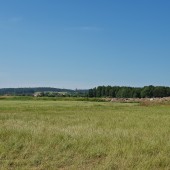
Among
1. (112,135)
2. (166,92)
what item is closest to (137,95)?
(166,92)

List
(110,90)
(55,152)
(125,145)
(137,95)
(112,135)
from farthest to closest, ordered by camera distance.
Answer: (110,90) < (137,95) < (112,135) < (125,145) < (55,152)

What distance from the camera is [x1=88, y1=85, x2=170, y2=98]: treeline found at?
5984 inches

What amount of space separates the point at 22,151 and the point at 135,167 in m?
3.68

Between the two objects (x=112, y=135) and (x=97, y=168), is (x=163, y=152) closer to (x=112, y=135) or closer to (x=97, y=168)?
(x=97, y=168)

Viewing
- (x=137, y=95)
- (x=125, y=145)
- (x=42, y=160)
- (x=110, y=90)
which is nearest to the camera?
(x=42, y=160)

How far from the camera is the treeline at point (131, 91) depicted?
152 metres

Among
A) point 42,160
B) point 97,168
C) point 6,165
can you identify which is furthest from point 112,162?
point 6,165

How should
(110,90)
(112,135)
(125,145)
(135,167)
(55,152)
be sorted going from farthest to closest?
(110,90), (112,135), (125,145), (55,152), (135,167)

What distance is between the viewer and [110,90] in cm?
16675

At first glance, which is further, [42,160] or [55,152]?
[55,152]

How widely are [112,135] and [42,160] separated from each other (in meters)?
5.51

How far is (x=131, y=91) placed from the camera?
153500 millimetres

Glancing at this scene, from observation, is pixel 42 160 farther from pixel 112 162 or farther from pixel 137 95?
pixel 137 95

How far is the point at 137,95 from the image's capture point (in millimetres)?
153000
